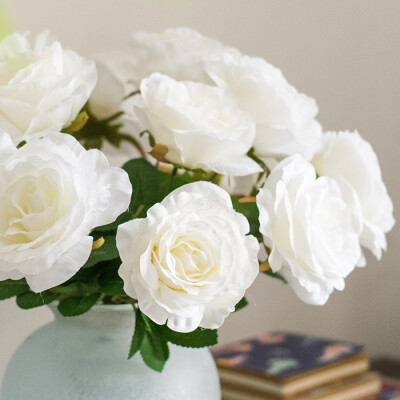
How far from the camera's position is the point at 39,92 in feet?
1.76

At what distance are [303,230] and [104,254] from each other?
0.15 meters

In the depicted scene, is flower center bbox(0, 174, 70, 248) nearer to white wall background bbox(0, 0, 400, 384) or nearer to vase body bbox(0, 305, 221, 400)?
vase body bbox(0, 305, 221, 400)

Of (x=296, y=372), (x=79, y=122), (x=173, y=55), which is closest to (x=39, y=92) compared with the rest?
(x=79, y=122)

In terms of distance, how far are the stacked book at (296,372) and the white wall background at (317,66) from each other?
0.49ft

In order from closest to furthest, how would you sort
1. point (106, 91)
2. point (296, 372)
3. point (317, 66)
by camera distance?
point (106, 91), point (296, 372), point (317, 66)

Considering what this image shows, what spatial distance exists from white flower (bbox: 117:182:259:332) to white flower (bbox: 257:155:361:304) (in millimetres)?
56

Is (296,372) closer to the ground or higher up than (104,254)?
closer to the ground

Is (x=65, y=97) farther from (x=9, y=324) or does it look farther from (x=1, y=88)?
(x=9, y=324)

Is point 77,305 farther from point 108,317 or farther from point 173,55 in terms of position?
point 173,55

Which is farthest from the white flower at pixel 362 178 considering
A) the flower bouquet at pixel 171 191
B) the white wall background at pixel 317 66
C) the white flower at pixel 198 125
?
the white wall background at pixel 317 66

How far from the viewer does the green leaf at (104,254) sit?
20.4 inches

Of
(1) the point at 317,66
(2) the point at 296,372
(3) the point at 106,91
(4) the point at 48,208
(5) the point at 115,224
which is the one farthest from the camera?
(1) the point at 317,66

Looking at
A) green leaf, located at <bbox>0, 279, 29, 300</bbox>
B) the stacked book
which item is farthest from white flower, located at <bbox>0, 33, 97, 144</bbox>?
the stacked book

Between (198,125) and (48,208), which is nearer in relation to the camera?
(48,208)
